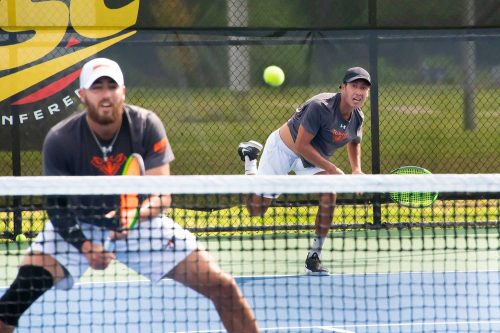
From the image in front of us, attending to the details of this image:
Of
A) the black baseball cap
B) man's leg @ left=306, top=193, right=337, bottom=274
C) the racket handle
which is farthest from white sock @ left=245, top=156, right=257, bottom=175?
the racket handle

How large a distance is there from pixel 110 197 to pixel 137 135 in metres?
0.79

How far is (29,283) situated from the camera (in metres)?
4.55

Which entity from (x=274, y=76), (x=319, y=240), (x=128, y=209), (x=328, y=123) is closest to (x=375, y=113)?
(x=274, y=76)

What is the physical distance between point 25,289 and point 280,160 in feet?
11.9

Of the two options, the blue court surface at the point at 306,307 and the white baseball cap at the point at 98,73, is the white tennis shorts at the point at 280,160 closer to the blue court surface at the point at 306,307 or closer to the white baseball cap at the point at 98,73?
the blue court surface at the point at 306,307

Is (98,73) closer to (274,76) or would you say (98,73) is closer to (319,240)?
(319,240)

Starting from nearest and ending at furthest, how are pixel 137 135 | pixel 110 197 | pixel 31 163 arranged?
1. pixel 137 135
2. pixel 110 197
3. pixel 31 163

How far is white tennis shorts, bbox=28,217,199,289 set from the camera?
453cm

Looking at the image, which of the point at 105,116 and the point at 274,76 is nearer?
the point at 105,116

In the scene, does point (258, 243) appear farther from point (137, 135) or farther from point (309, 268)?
point (137, 135)

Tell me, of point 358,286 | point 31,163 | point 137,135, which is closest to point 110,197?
point 137,135

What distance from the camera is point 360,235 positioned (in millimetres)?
8898

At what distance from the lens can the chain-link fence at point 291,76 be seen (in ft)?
28.3

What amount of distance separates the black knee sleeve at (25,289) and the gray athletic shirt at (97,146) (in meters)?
0.33
